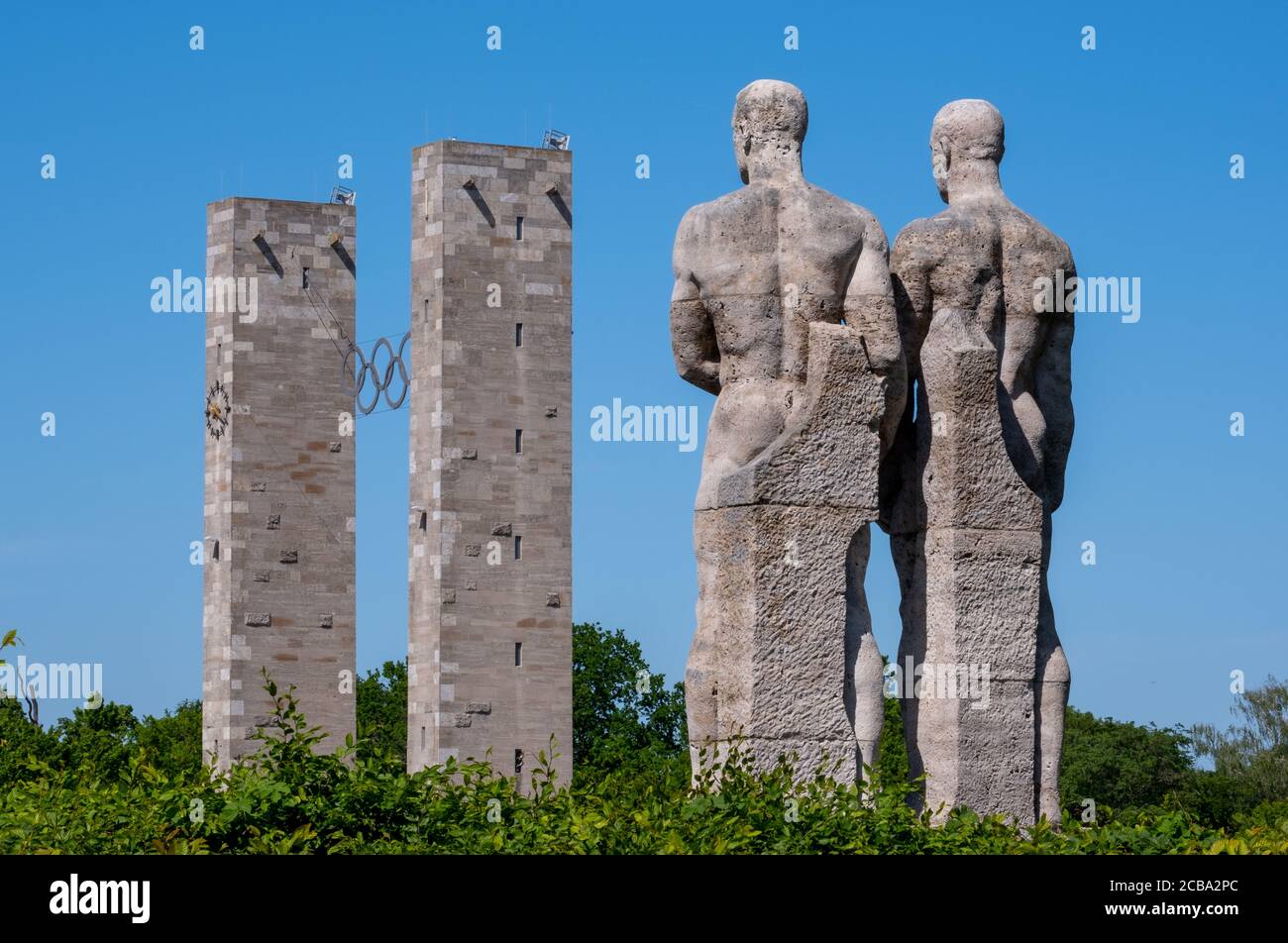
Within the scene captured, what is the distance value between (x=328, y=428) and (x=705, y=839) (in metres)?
45.6

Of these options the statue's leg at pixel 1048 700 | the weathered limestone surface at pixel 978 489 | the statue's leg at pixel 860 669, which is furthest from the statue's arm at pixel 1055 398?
the statue's leg at pixel 860 669

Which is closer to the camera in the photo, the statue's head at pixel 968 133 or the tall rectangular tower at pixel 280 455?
the statue's head at pixel 968 133

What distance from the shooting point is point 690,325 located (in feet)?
57.2

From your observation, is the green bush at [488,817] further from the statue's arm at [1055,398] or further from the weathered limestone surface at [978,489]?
the statue's arm at [1055,398]

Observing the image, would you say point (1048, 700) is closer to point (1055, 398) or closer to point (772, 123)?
point (1055, 398)

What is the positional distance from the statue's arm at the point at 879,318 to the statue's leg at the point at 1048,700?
4.82 ft

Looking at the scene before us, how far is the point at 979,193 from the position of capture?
18.1m

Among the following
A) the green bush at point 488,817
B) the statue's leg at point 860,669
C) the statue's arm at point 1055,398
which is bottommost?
the green bush at point 488,817

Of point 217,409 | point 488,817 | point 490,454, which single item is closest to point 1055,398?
point 488,817

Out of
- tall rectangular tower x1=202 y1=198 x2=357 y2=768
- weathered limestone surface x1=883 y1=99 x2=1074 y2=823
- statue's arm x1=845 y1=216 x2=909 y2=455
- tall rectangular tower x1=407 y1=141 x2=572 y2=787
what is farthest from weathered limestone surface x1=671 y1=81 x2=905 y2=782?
tall rectangular tower x1=202 y1=198 x2=357 y2=768

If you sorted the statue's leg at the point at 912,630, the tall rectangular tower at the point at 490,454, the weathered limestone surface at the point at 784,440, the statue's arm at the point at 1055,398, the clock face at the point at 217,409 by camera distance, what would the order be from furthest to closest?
the clock face at the point at 217,409 → the tall rectangular tower at the point at 490,454 → the statue's arm at the point at 1055,398 → the statue's leg at the point at 912,630 → the weathered limestone surface at the point at 784,440

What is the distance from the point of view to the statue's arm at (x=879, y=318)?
17109mm

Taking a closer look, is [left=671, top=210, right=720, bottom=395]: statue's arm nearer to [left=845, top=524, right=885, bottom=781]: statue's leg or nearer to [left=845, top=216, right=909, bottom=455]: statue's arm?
[left=845, top=216, right=909, bottom=455]: statue's arm

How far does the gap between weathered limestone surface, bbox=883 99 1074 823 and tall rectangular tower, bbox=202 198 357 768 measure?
40.0 meters
